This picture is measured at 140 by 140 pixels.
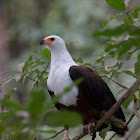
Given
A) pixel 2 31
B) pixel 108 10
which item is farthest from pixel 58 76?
pixel 108 10

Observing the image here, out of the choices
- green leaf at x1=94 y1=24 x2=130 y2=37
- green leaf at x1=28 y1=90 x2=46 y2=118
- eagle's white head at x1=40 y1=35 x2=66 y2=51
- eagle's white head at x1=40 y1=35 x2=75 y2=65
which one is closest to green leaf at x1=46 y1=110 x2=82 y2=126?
green leaf at x1=28 y1=90 x2=46 y2=118

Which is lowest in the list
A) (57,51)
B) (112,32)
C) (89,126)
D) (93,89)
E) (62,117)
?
(89,126)

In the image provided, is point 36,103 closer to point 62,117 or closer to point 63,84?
point 62,117

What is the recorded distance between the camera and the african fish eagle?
119 inches

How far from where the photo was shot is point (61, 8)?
30.8 feet

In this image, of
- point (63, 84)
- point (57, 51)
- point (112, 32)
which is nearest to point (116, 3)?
point (112, 32)

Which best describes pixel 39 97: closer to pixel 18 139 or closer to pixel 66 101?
pixel 18 139

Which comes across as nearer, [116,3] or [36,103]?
[36,103]

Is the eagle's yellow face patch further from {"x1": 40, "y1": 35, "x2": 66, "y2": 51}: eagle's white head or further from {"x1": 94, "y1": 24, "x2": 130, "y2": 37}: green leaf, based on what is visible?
{"x1": 94, "y1": 24, "x2": 130, "y2": 37}: green leaf

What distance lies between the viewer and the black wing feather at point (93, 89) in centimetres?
302

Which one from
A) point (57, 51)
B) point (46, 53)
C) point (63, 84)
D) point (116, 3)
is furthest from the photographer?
point (57, 51)

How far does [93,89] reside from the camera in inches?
122

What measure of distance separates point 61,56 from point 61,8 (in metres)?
6.33

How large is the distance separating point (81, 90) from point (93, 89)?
0.14 metres
